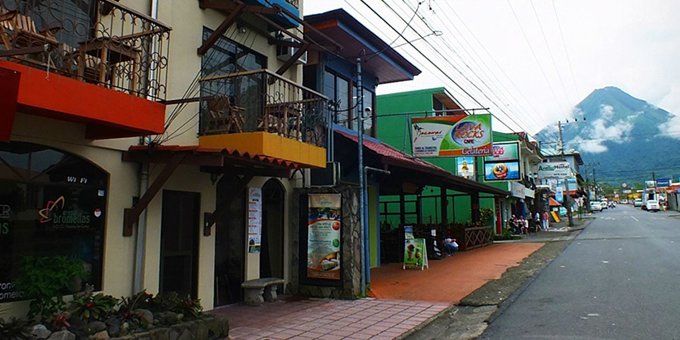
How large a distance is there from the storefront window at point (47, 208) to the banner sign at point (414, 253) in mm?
10082

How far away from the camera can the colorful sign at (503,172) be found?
27.8 metres

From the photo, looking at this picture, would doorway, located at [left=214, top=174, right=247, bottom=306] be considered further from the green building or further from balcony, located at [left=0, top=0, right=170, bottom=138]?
the green building

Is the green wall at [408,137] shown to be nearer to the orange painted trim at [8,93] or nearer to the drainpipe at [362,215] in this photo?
the drainpipe at [362,215]

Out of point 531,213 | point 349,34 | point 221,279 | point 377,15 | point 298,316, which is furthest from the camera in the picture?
point 531,213

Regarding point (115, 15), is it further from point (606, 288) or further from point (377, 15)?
point (606, 288)

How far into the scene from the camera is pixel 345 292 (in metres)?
10.2

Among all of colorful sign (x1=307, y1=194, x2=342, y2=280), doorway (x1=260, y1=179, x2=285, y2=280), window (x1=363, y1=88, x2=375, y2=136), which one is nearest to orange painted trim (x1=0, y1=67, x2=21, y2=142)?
doorway (x1=260, y1=179, x2=285, y2=280)

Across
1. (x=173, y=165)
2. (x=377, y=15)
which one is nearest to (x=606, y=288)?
(x=377, y=15)

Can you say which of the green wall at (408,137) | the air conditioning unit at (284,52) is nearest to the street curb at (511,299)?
the air conditioning unit at (284,52)

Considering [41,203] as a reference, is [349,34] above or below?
above

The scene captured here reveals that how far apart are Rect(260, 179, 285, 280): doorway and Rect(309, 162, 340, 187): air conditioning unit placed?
83 cm

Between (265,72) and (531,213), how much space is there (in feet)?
134

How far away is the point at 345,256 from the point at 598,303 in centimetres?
485

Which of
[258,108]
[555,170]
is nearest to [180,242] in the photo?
[258,108]
